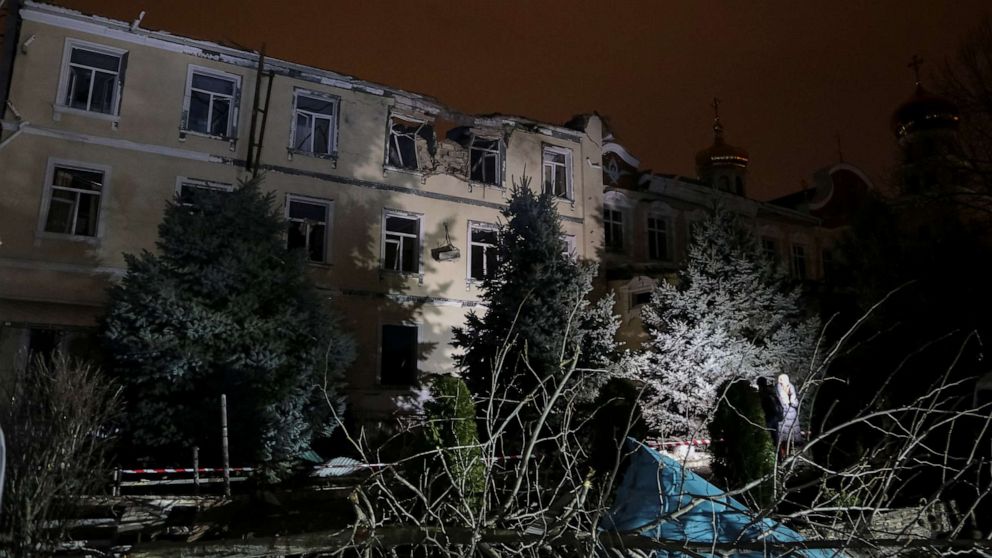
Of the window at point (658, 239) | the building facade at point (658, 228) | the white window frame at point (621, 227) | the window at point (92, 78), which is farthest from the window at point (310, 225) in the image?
the window at point (658, 239)

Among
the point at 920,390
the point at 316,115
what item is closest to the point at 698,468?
the point at 920,390

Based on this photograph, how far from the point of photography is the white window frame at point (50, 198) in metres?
13.9

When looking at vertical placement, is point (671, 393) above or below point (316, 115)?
below

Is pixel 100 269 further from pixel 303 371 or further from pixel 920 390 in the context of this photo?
pixel 920 390

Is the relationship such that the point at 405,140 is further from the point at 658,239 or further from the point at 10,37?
the point at 658,239

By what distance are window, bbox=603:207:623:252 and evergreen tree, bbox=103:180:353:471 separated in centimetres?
1249

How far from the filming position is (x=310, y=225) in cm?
1702

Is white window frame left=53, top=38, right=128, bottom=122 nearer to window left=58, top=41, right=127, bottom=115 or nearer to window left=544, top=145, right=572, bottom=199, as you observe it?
window left=58, top=41, right=127, bottom=115

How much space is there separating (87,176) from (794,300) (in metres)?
18.2

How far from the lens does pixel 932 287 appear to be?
58.3 ft

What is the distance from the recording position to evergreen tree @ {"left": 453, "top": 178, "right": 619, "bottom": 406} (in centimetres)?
1451

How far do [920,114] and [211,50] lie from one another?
29.9 meters

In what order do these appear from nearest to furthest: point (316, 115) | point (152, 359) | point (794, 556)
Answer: point (794, 556) → point (152, 359) → point (316, 115)

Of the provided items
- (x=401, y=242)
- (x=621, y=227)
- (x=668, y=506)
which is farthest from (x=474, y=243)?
(x=668, y=506)
